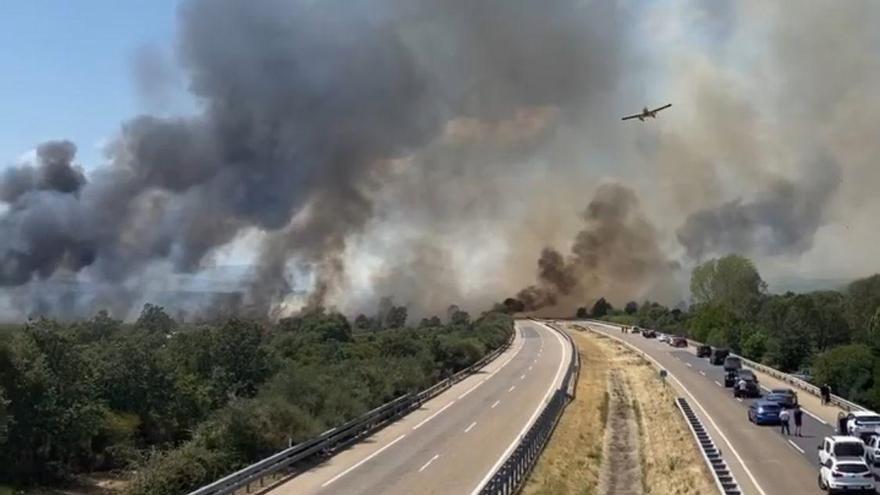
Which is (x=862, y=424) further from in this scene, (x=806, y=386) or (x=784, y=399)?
(x=806, y=386)

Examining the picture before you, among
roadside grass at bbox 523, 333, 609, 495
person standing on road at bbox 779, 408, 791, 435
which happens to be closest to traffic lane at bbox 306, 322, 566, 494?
roadside grass at bbox 523, 333, 609, 495

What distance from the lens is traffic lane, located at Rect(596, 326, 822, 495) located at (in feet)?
116

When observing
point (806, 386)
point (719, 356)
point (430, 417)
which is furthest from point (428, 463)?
point (719, 356)

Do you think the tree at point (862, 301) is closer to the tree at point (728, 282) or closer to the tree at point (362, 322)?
the tree at point (728, 282)

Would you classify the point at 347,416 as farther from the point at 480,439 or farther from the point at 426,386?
the point at 426,386

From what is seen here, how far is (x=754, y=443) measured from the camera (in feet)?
151

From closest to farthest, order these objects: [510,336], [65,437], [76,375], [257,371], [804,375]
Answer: [65,437] → [76,375] → [257,371] → [804,375] → [510,336]

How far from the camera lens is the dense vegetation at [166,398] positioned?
4012 cm

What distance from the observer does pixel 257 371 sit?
202 feet

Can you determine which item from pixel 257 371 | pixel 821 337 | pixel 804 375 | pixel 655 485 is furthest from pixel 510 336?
pixel 655 485

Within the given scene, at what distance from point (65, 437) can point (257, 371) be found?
19.3m

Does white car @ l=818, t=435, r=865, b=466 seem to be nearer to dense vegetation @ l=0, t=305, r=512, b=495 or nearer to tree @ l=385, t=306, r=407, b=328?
dense vegetation @ l=0, t=305, r=512, b=495

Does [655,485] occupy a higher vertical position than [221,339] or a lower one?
lower

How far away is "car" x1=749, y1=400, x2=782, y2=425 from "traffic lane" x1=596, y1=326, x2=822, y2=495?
0.57m
